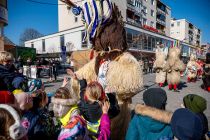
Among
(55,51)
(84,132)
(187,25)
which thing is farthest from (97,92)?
(187,25)

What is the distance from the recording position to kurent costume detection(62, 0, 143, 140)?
2.77 meters

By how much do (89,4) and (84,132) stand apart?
181 cm

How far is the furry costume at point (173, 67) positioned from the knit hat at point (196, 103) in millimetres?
6198

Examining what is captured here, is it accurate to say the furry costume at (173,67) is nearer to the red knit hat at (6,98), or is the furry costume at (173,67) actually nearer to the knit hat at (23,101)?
the knit hat at (23,101)

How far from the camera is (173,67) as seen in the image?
864 centimetres

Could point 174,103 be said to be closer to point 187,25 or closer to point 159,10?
point 159,10

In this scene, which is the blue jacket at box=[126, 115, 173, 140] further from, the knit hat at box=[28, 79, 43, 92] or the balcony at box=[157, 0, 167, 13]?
the balcony at box=[157, 0, 167, 13]

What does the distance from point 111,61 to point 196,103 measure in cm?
123

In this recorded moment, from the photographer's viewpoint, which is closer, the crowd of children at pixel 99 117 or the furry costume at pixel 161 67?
the crowd of children at pixel 99 117

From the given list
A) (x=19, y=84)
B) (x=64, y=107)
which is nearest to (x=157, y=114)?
(x=64, y=107)

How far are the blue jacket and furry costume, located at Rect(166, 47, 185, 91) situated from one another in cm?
663

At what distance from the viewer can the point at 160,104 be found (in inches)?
82.1

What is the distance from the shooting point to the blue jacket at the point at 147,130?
2.00 meters

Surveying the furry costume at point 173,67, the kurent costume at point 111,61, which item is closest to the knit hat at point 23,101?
the kurent costume at point 111,61
